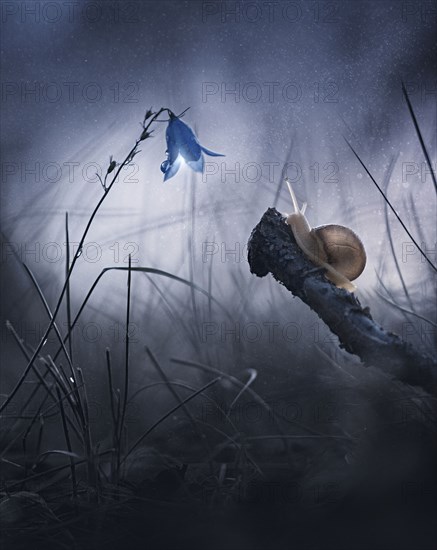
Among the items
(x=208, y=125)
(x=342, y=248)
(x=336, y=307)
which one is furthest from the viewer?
(x=208, y=125)

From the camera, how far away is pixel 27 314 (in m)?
2.05

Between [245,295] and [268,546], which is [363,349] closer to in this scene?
[268,546]

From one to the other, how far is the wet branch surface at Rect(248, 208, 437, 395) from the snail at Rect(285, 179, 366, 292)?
60mm

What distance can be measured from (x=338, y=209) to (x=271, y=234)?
1023mm

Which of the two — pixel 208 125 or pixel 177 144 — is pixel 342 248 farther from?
pixel 208 125

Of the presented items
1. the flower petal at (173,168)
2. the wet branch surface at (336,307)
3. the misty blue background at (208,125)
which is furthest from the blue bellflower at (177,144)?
the misty blue background at (208,125)

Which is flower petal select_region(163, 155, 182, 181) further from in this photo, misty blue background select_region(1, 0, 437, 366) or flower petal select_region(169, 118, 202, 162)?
misty blue background select_region(1, 0, 437, 366)

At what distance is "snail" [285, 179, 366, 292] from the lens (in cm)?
119

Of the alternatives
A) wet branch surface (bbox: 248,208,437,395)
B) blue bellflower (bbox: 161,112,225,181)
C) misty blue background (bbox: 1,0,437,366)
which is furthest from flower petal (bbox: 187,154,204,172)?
misty blue background (bbox: 1,0,437,366)

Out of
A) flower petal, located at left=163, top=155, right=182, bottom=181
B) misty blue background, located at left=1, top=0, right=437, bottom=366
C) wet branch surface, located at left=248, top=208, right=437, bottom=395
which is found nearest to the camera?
wet branch surface, located at left=248, top=208, right=437, bottom=395

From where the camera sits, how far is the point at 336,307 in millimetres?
995

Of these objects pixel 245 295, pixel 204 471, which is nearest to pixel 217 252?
pixel 245 295

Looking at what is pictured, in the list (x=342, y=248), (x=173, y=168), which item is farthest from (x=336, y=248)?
(x=173, y=168)

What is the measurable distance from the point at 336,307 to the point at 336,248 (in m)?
0.23
